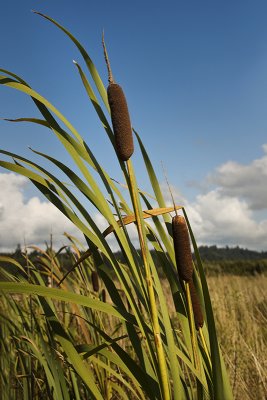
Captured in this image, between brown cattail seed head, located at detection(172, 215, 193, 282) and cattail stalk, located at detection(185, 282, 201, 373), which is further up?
brown cattail seed head, located at detection(172, 215, 193, 282)

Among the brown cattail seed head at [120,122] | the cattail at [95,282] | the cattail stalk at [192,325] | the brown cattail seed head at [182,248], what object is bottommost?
the cattail stalk at [192,325]

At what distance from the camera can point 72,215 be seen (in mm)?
987

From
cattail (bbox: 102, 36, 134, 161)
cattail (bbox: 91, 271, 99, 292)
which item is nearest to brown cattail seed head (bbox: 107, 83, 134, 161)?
Result: cattail (bbox: 102, 36, 134, 161)

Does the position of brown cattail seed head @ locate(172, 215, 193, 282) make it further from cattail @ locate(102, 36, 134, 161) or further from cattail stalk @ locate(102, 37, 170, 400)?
cattail @ locate(102, 36, 134, 161)

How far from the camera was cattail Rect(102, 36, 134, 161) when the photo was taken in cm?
84

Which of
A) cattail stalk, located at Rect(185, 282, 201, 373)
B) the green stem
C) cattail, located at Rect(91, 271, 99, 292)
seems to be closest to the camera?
the green stem

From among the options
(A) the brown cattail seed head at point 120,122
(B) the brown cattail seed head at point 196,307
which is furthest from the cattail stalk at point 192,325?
(A) the brown cattail seed head at point 120,122

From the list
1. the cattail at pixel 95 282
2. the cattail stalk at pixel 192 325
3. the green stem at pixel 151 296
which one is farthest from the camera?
the cattail at pixel 95 282

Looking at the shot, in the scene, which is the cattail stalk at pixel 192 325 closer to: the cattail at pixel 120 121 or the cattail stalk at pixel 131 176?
the cattail stalk at pixel 131 176

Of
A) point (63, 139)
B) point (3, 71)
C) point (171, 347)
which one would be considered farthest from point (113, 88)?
point (171, 347)

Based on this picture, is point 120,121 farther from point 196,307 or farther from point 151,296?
point 196,307

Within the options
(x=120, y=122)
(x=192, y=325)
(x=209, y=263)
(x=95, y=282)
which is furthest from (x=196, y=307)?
(x=209, y=263)

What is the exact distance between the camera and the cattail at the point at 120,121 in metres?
0.84

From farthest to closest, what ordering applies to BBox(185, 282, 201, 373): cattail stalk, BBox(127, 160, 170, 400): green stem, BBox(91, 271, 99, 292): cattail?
BBox(91, 271, 99, 292): cattail → BBox(185, 282, 201, 373): cattail stalk → BBox(127, 160, 170, 400): green stem
